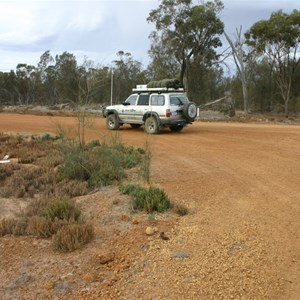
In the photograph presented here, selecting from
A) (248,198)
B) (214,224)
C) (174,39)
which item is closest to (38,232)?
(214,224)

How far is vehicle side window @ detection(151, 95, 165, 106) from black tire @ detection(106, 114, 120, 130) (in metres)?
2.51

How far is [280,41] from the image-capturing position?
1506 inches

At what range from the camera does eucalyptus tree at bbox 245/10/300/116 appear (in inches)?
1458

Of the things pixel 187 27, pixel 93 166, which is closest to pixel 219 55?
pixel 187 27

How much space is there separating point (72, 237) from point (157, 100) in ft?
44.2

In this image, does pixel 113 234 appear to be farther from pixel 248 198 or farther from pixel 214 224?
pixel 248 198

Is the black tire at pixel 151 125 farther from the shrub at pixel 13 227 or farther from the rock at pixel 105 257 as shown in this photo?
the rock at pixel 105 257

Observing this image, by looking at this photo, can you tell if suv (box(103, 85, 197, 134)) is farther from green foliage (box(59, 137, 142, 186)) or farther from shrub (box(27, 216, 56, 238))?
shrub (box(27, 216, 56, 238))

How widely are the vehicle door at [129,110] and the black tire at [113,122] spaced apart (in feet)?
1.05

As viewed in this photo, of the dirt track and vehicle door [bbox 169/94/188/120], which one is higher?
vehicle door [bbox 169/94/188/120]

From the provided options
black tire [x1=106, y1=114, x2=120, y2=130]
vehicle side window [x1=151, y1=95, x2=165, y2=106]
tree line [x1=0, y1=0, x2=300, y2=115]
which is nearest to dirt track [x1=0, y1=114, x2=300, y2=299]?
vehicle side window [x1=151, y1=95, x2=165, y2=106]

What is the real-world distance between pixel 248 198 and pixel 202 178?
69.7 inches

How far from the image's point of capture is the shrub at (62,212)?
680cm

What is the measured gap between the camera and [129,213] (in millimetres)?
7160
